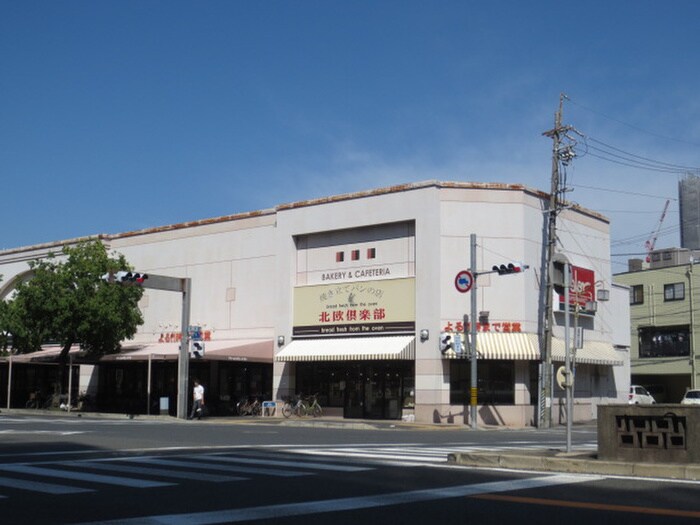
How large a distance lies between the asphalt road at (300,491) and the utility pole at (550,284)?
1835cm

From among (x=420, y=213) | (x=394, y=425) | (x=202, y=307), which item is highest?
(x=420, y=213)

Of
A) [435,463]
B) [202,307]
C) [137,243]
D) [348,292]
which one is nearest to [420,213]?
[348,292]

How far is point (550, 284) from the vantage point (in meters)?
35.6

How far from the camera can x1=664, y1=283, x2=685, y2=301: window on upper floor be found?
57.5 metres

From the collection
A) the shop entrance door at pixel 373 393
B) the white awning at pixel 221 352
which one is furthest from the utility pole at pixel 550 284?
the white awning at pixel 221 352

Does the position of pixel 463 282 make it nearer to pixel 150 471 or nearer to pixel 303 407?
pixel 303 407

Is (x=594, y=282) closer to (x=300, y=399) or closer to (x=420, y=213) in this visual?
(x=420, y=213)

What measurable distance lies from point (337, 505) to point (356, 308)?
91.1 ft

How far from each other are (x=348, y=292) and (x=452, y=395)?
6.33 m

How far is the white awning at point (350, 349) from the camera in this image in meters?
34.8

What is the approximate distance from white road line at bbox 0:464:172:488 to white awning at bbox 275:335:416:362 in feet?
72.8

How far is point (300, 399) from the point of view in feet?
124

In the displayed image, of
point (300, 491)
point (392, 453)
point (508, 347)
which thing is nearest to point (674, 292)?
point (508, 347)

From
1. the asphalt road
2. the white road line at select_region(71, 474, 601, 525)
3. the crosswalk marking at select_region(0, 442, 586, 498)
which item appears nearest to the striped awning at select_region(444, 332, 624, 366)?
the crosswalk marking at select_region(0, 442, 586, 498)
